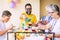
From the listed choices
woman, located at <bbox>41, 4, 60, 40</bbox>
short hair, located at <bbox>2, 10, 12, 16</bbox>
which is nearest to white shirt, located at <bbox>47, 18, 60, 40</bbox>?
woman, located at <bbox>41, 4, 60, 40</bbox>

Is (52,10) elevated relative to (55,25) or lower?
elevated

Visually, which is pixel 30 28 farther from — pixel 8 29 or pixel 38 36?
pixel 8 29

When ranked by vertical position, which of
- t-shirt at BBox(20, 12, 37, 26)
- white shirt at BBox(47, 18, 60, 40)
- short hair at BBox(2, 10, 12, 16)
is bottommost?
white shirt at BBox(47, 18, 60, 40)

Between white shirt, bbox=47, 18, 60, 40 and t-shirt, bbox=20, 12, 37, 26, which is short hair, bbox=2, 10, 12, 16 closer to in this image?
t-shirt, bbox=20, 12, 37, 26

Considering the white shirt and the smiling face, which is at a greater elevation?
the smiling face

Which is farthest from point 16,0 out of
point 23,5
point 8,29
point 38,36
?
point 38,36

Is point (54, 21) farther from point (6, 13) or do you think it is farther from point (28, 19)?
point (6, 13)

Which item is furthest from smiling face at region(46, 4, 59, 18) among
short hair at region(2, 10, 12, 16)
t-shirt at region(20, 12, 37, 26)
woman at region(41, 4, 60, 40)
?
short hair at region(2, 10, 12, 16)

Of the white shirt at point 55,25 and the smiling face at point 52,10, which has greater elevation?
the smiling face at point 52,10

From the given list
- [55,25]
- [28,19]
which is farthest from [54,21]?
[28,19]

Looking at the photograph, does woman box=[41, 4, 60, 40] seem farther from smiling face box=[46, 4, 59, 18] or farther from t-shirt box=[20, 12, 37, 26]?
Result: t-shirt box=[20, 12, 37, 26]

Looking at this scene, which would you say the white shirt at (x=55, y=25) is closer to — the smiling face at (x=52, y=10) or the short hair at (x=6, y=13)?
the smiling face at (x=52, y=10)

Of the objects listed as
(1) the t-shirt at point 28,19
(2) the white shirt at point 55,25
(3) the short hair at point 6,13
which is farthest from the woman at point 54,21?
(3) the short hair at point 6,13

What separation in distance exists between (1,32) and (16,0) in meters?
0.47
